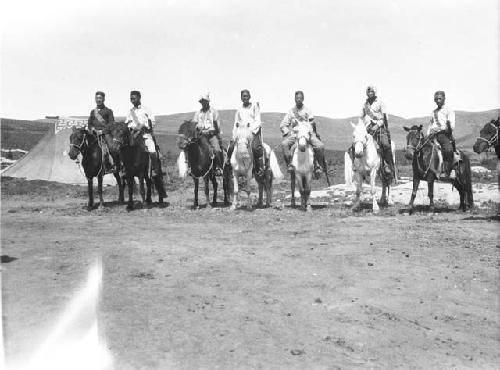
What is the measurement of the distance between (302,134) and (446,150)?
11.7 feet

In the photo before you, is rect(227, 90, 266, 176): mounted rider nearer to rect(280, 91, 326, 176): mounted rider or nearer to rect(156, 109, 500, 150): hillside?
rect(280, 91, 326, 176): mounted rider

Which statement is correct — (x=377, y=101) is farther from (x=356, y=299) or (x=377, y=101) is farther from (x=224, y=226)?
(x=356, y=299)

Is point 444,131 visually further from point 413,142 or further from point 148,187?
point 148,187

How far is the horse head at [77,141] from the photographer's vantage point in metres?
13.3

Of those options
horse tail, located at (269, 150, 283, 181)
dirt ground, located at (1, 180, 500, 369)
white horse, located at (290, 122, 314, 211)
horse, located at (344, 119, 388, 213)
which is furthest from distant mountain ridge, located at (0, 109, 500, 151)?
dirt ground, located at (1, 180, 500, 369)

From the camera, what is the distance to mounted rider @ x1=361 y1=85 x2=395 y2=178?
1395 cm

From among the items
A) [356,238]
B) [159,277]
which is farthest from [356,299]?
[356,238]

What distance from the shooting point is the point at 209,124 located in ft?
46.8

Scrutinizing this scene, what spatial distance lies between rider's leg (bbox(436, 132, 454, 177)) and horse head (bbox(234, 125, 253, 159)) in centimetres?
477

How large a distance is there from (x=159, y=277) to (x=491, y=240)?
6.32 metres

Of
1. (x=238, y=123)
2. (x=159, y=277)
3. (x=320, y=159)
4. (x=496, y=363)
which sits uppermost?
(x=238, y=123)

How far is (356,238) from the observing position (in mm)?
9820

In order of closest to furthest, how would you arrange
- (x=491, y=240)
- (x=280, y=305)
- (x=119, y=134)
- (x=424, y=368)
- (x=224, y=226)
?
1. (x=424, y=368)
2. (x=280, y=305)
3. (x=491, y=240)
4. (x=224, y=226)
5. (x=119, y=134)

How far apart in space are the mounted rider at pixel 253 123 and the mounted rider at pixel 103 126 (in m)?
3.25
